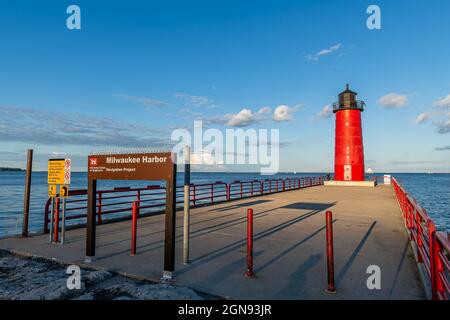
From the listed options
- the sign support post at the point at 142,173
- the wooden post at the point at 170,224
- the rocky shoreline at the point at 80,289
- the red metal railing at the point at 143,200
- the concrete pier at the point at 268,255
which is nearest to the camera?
the rocky shoreline at the point at 80,289

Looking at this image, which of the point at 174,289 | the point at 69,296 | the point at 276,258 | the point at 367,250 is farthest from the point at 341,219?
the point at 69,296

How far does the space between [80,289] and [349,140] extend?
96.6 feet

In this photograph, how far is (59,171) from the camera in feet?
23.5

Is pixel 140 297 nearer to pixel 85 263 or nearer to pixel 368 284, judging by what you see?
pixel 85 263

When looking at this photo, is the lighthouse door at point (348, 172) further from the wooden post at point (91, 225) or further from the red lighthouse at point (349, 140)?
the wooden post at point (91, 225)

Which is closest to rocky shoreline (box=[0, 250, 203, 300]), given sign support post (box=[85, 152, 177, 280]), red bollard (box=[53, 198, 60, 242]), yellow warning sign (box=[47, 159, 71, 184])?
sign support post (box=[85, 152, 177, 280])

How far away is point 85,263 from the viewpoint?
5395 millimetres

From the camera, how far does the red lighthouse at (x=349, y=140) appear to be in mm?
29391

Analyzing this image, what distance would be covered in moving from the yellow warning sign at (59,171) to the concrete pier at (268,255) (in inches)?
58.2

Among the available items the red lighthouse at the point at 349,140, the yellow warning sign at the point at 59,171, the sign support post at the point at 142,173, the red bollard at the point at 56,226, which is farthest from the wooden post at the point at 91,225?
the red lighthouse at the point at 349,140

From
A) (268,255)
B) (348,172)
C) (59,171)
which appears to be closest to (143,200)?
(59,171)

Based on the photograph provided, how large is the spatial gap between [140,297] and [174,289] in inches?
18.3

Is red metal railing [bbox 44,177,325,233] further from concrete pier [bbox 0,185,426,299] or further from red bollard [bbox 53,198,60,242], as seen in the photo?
concrete pier [bbox 0,185,426,299]

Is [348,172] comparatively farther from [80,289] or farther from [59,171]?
[80,289]
